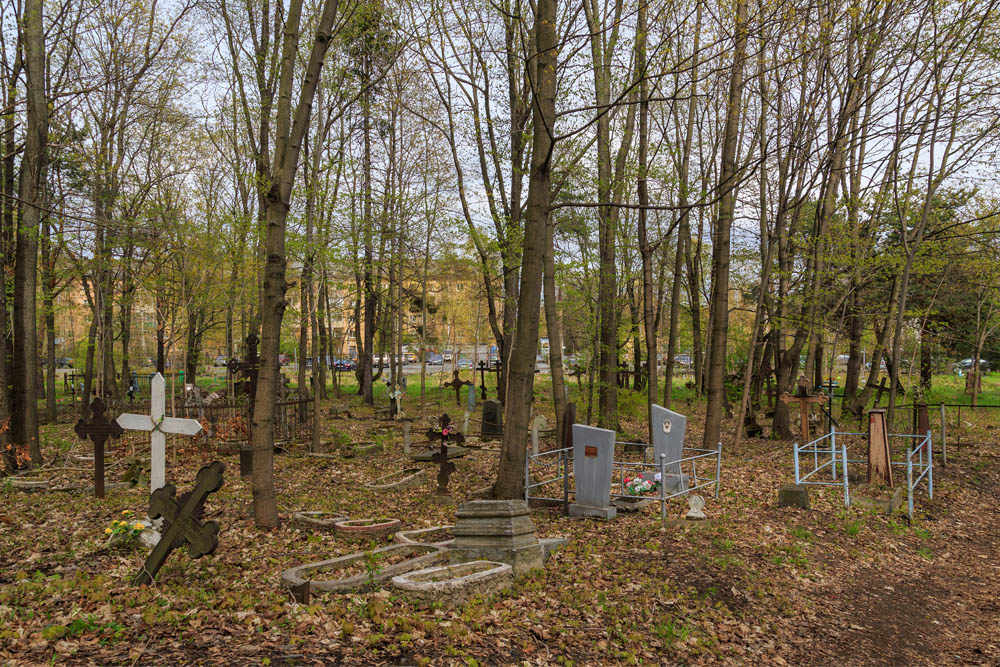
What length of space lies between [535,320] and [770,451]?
8771 millimetres

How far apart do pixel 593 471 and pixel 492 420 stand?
859 centimetres

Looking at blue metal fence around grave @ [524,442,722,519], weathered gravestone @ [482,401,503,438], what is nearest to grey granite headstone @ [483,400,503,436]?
weathered gravestone @ [482,401,503,438]

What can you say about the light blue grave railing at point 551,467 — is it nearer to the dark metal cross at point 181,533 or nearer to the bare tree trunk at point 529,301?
the bare tree trunk at point 529,301

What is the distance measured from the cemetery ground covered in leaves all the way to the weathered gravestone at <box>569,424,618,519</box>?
0.91 feet

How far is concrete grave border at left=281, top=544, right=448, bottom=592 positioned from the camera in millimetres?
5688

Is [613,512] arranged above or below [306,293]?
below

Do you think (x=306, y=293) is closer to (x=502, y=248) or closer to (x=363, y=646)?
(x=502, y=248)

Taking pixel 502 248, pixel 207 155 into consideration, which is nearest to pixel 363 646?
pixel 502 248

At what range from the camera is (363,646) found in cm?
455

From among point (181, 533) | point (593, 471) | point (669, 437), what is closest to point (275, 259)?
point (181, 533)

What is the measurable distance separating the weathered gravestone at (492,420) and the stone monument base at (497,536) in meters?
10.8

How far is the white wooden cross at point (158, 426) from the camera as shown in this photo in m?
8.01

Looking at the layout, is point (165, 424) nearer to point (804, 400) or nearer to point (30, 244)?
point (30, 244)

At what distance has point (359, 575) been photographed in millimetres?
5969
